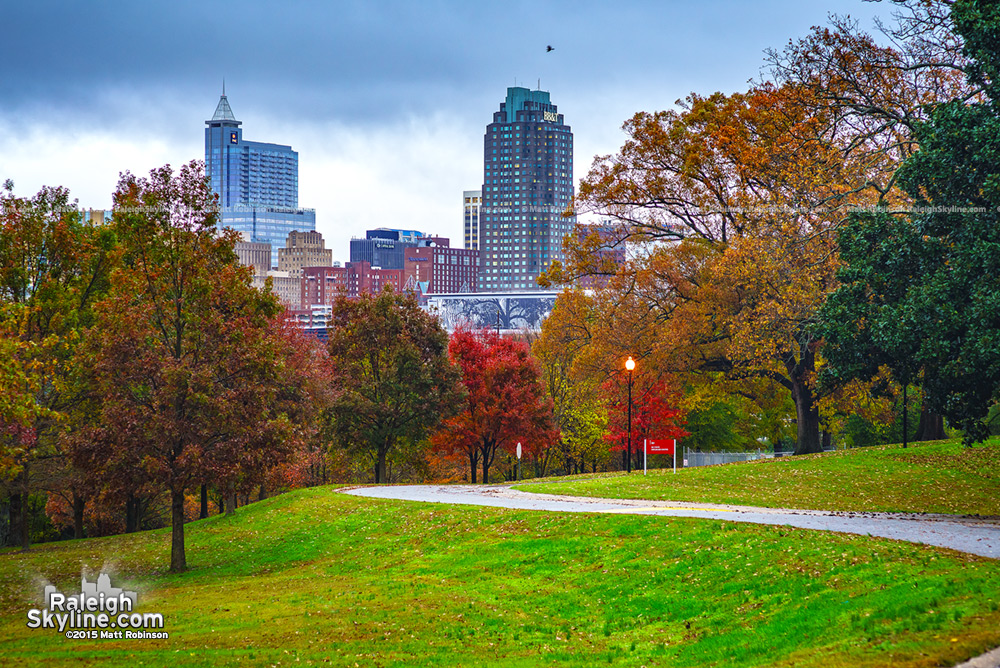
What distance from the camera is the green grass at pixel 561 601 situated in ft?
35.6

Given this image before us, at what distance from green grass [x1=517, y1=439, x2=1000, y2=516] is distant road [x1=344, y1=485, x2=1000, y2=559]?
156 cm

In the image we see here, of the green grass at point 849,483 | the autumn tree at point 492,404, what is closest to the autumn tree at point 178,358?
the green grass at point 849,483

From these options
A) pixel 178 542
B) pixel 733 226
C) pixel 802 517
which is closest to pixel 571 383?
pixel 733 226

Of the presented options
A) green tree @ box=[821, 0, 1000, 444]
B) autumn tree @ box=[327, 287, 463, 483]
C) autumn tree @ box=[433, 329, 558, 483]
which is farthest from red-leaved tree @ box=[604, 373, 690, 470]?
green tree @ box=[821, 0, 1000, 444]

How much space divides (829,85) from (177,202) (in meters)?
20.4

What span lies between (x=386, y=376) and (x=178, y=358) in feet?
59.9

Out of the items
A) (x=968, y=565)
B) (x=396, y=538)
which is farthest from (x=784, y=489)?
(x=968, y=565)

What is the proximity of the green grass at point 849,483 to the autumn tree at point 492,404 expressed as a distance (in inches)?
435

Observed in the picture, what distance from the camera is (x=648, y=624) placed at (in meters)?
13.3

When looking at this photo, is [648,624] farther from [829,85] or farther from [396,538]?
[829,85]

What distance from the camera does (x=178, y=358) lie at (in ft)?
76.0

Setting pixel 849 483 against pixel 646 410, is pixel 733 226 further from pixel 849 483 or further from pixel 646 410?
pixel 849 483
